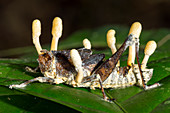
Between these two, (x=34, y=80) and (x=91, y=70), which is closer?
(x=34, y=80)

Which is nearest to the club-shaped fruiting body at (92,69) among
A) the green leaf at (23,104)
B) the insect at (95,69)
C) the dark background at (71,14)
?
the insect at (95,69)

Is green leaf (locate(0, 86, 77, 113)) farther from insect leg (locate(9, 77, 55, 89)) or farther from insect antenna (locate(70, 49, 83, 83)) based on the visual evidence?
insect antenna (locate(70, 49, 83, 83))

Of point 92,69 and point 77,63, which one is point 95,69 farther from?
point 77,63

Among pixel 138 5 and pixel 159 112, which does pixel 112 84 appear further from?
pixel 138 5

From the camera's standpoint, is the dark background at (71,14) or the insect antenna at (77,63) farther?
the dark background at (71,14)

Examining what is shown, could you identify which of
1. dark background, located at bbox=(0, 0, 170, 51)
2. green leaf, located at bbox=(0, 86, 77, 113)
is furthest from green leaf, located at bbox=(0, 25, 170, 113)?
dark background, located at bbox=(0, 0, 170, 51)

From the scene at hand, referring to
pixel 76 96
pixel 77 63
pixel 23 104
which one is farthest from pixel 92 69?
pixel 23 104

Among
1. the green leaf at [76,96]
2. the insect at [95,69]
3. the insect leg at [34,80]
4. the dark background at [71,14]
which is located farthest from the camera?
the dark background at [71,14]

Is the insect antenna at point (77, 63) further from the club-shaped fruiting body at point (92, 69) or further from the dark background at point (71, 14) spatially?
the dark background at point (71, 14)

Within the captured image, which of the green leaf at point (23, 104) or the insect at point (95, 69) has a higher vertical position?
the insect at point (95, 69)
